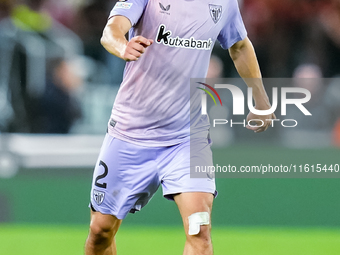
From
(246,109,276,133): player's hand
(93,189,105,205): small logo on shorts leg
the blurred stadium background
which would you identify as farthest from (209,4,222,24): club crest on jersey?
the blurred stadium background

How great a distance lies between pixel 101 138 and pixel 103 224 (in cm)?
502

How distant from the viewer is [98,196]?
3770 millimetres

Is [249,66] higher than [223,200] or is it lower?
higher

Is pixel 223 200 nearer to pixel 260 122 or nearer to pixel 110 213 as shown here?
pixel 260 122

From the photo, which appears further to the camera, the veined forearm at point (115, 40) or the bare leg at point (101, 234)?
the bare leg at point (101, 234)

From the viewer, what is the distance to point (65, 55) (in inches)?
352

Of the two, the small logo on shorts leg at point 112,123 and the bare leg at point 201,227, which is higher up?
the small logo on shorts leg at point 112,123

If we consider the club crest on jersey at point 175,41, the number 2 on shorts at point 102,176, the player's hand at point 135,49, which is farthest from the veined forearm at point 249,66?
the player's hand at point 135,49

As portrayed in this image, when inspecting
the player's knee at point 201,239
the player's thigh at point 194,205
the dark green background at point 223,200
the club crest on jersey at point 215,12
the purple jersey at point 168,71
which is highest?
the club crest on jersey at point 215,12

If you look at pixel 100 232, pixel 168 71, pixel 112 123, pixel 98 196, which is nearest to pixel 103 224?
pixel 100 232

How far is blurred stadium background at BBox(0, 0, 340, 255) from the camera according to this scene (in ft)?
19.0

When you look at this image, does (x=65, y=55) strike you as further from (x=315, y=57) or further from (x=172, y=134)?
(x=172, y=134)

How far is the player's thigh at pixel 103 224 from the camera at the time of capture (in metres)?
3.75

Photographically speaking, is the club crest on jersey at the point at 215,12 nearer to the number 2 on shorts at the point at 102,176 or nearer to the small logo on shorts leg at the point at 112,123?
the small logo on shorts leg at the point at 112,123
